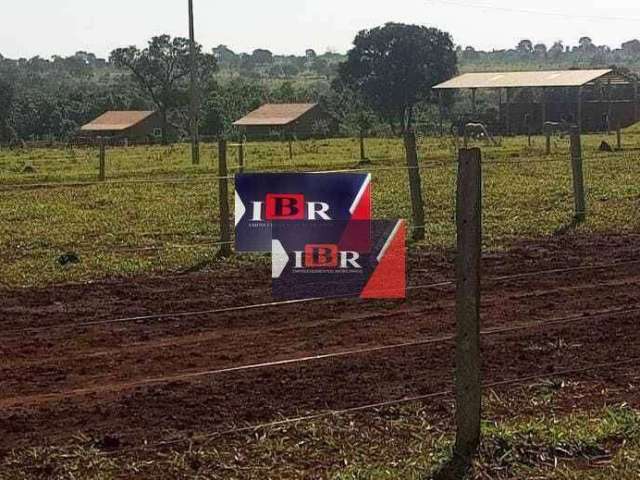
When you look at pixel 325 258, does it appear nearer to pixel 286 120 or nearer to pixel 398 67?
pixel 286 120

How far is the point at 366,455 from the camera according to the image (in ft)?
19.4

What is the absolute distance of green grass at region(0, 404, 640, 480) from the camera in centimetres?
567

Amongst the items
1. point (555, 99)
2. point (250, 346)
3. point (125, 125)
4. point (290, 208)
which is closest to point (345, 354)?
point (250, 346)

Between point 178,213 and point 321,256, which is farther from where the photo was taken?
point 178,213

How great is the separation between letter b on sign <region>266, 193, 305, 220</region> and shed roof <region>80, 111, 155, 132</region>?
5871 cm

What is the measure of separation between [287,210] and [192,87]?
85.3ft

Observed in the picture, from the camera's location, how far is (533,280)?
10.9 m

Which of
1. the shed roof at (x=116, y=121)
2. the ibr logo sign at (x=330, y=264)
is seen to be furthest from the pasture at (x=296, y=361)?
the shed roof at (x=116, y=121)

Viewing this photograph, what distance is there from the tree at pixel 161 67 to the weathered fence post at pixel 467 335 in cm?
6563

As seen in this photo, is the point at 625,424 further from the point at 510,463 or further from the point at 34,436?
the point at 34,436

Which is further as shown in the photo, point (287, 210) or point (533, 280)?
point (287, 210)

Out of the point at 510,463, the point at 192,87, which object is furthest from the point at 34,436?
the point at 192,87

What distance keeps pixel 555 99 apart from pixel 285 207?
51.0 metres

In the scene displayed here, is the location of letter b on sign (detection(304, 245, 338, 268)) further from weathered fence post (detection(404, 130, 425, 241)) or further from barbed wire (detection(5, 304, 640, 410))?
barbed wire (detection(5, 304, 640, 410))
